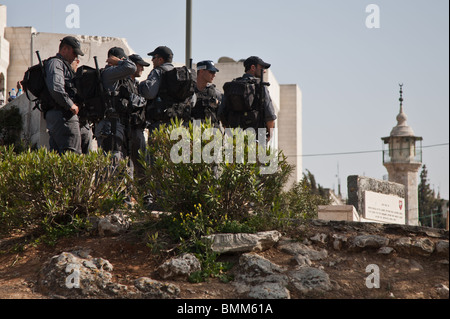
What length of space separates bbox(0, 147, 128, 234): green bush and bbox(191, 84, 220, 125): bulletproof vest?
1.93 metres

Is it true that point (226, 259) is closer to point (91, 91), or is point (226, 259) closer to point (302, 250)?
point (302, 250)

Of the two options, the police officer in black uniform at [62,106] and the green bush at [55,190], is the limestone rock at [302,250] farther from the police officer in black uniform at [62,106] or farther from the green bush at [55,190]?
the police officer in black uniform at [62,106]

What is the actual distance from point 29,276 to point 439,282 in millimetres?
3777

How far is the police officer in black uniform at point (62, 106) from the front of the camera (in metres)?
7.72

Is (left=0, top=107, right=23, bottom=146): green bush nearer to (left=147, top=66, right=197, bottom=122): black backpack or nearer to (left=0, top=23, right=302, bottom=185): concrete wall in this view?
(left=0, top=23, right=302, bottom=185): concrete wall

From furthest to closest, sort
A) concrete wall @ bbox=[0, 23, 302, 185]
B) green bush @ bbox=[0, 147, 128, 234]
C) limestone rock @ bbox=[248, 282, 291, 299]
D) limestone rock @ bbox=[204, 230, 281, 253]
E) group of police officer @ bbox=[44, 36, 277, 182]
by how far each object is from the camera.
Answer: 1. concrete wall @ bbox=[0, 23, 302, 185]
2. group of police officer @ bbox=[44, 36, 277, 182]
3. green bush @ bbox=[0, 147, 128, 234]
4. limestone rock @ bbox=[204, 230, 281, 253]
5. limestone rock @ bbox=[248, 282, 291, 299]

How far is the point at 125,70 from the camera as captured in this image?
7828 mm

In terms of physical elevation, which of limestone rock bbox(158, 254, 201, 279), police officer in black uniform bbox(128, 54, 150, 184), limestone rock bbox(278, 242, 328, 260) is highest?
police officer in black uniform bbox(128, 54, 150, 184)

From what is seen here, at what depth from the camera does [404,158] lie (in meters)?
48.9

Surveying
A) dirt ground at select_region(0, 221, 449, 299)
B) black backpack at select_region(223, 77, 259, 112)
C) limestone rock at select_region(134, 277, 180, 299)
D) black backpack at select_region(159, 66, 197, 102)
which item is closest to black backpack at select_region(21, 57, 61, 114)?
black backpack at select_region(159, 66, 197, 102)

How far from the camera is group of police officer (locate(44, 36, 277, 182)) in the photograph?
7.82 metres

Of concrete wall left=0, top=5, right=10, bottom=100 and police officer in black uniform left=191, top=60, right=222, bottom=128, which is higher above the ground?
concrete wall left=0, top=5, right=10, bottom=100

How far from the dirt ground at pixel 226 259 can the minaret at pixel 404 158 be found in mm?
40352
